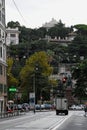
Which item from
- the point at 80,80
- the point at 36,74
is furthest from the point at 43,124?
the point at 80,80

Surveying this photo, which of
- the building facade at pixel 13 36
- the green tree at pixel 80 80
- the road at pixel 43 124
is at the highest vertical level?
the building facade at pixel 13 36

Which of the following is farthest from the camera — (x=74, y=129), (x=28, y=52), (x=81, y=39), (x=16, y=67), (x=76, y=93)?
(x=81, y=39)

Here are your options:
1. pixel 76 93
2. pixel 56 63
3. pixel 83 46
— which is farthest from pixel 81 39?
pixel 76 93

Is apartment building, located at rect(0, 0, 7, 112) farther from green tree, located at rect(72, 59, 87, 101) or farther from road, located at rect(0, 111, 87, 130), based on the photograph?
green tree, located at rect(72, 59, 87, 101)

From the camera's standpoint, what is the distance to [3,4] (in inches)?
3610

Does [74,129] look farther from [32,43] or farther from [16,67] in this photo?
[32,43]

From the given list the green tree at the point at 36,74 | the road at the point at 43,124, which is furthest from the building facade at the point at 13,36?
the road at the point at 43,124

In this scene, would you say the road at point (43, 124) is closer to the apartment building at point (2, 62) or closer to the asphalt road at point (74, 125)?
the asphalt road at point (74, 125)

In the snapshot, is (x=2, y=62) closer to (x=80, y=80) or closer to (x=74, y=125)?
(x=80, y=80)

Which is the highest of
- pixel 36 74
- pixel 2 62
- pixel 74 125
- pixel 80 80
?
pixel 2 62

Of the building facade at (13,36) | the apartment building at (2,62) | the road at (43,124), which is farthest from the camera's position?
the building facade at (13,36)

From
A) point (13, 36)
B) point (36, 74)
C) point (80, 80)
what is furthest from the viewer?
point (13, 36)

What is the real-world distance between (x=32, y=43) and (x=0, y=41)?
75334mm

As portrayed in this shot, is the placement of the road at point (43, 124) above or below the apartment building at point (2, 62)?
below
